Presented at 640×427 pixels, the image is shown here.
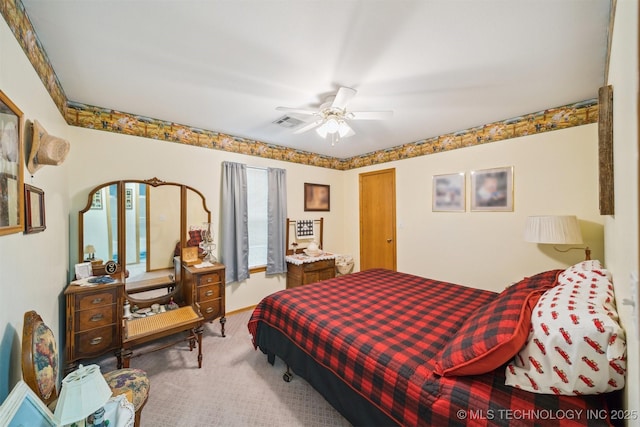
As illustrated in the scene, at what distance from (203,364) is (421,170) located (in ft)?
11.6

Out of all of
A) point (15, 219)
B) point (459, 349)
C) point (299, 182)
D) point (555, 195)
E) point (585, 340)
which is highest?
point (299, 182)

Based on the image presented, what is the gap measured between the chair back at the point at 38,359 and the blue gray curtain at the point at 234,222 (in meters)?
1.99

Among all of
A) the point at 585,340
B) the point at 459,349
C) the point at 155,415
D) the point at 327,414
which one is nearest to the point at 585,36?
the point at 585,340

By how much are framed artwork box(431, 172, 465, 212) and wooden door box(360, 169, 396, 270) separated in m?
0.69

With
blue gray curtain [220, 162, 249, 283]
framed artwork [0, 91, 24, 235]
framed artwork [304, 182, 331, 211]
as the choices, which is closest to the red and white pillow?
framed artwork [0, 91, 24, 235]

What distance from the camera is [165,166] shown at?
2867 millimetres

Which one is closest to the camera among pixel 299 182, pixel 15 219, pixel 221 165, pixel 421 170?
pixel 15 219

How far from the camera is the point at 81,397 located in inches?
38.1

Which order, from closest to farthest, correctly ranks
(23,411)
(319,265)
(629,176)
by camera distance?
(629,176) → (23,411) → (319,265)

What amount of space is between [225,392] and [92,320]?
1.27 meters

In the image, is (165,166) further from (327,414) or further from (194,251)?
(327,414)

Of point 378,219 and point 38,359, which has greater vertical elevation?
point 378,219

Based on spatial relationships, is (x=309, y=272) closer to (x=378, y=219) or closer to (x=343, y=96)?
(x=378, y=219)

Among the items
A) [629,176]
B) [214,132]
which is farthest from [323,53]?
[214,132]
